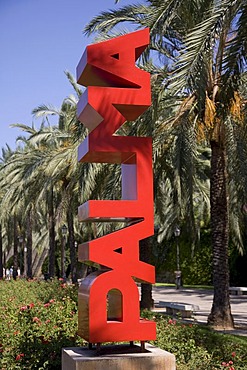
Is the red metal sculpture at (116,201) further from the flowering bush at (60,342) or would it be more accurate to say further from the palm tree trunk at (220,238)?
the palm tree trunk at (220,238)

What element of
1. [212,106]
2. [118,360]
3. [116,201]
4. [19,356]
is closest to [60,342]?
[19,356]

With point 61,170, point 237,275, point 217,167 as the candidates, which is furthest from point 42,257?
point 217,167

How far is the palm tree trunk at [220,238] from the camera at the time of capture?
14.6 meters

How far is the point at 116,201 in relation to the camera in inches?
277

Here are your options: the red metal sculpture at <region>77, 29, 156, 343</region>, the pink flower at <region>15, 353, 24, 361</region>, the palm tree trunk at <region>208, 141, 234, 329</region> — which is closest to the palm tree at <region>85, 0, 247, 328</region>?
the palm tree trunk at <region>208, 141, 234, 329</region>

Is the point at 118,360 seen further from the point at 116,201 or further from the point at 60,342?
the point at 60,342

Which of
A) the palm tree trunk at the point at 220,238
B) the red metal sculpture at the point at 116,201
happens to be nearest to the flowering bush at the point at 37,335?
the red metal sculpture at the point at 116,201

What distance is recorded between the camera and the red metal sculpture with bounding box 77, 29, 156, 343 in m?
6.83

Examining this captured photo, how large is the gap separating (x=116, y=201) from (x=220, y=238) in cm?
828

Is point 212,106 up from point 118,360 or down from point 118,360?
up

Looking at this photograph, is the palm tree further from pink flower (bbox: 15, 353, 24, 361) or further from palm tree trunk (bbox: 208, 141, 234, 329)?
pink flower (bbox: 15, 353, 24, 361)

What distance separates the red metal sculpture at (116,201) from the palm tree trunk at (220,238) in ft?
24.4

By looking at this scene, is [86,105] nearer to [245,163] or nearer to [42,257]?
[245,163]

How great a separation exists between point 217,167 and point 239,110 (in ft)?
6.41
